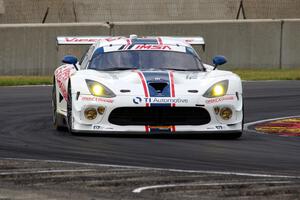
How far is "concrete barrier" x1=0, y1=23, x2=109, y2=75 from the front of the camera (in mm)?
24203

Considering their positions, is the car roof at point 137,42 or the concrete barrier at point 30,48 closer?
the car roof at point 137,42

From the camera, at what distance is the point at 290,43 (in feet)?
87.6

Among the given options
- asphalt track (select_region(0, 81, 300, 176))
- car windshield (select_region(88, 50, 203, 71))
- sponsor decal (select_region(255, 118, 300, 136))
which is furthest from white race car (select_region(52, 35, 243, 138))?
sponsor decal (select_region(255, 118, 300, 136))

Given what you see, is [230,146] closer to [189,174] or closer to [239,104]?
[239,104]

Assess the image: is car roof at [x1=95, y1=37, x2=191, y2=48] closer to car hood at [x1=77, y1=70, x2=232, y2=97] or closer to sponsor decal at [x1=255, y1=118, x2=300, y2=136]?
car hood at [x1=77, y1=70, x2=232, y2=97]

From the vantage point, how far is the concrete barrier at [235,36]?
2584 centimetres

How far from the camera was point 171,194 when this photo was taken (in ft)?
28.2

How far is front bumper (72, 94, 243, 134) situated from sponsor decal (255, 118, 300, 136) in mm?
1324

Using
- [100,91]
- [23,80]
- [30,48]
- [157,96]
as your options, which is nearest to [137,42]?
[100,91]

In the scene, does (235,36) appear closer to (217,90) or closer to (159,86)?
(217,90)

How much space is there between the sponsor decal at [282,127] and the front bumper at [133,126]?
132cm

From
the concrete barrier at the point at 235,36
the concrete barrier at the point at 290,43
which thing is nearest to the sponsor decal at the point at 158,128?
the concrete barrier at the point at 235,36

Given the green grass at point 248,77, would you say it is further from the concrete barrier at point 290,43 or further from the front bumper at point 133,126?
the front bumper at point 133,126

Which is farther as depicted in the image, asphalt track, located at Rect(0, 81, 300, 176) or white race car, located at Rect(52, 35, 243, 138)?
white race car, located at Rect(52, 35, 243, 138)
